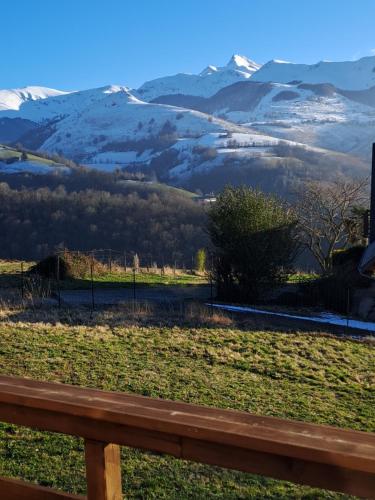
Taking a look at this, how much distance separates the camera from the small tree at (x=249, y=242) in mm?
19328

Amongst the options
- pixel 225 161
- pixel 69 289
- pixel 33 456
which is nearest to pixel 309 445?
pixel 33 456

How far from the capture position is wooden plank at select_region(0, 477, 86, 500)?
1816 millimetres

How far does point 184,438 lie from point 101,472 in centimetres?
32

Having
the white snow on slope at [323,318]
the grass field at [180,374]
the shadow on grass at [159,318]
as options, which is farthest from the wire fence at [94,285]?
the grass field at [180,374]

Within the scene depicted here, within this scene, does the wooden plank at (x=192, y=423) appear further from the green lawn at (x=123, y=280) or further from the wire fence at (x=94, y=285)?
the green lawn at (x=123, y=280)

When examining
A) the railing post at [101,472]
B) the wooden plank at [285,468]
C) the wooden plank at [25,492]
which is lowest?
the wooden plank at [25,492]

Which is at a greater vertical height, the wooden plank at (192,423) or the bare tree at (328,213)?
the wooden plank at (192,423)

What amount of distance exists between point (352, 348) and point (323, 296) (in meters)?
8.04

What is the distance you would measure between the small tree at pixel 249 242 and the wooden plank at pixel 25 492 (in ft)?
57.3

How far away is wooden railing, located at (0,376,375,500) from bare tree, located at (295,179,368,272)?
28722 mm

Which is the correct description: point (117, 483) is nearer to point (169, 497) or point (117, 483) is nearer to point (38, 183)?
→ point (169, 497)

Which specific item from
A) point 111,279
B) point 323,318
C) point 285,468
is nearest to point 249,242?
point 323,318

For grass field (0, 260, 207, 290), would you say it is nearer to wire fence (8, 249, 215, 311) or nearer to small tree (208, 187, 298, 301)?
wire fence (8, 249, 215, 311)

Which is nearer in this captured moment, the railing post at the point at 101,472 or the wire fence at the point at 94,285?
the railing post at the point at 101,472
